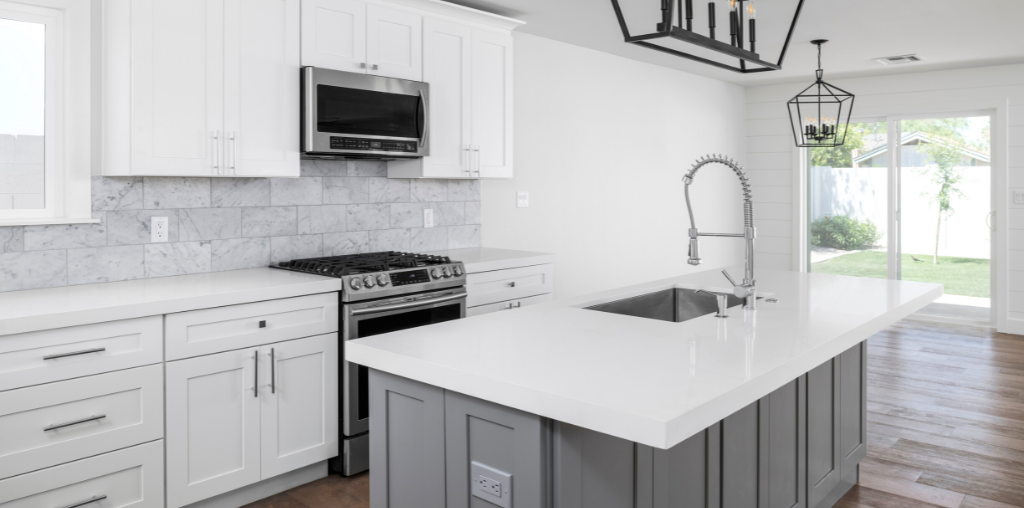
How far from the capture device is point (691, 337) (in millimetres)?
2021

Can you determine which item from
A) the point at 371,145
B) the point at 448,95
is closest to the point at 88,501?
the point at 371,145

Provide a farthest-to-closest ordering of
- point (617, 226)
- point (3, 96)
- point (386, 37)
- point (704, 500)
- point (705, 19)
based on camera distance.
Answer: point (617, 226)
point (705, 19)
point (386, 37)
point (3, 96)
point (704, 500)

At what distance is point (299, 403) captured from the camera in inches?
116

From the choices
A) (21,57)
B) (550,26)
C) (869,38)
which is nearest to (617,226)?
(550,26)

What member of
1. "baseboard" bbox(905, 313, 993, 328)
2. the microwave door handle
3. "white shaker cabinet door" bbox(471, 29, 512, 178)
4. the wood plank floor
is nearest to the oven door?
the wood plank floor

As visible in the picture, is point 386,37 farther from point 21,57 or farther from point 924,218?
point 924,218

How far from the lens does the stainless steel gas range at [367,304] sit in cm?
304

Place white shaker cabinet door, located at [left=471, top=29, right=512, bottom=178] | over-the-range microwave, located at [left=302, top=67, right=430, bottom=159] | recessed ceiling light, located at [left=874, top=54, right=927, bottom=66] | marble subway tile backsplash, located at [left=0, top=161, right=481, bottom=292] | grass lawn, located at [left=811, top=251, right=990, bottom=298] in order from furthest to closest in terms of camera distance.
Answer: grass lawn, located at [left=811, top=251, right=990, bottom=298], recessed ceiling light, located at [left=874, top=54, right=927, bottom=66], white shaker cabinet door, located at [left=471, top=29, right=512, bottom=178], over-the-range microwave, located at [left=302, top=67, right=430, bottom=159], marble subway tile backsplash, located at [left=0, top=161, right=481, bottom=292]

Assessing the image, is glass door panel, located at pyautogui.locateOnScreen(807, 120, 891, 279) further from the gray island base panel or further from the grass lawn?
the gray island base panel

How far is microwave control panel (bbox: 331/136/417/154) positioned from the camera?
3.29m

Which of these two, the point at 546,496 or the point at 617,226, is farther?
the point at 617,226

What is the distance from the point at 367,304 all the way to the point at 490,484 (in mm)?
1562

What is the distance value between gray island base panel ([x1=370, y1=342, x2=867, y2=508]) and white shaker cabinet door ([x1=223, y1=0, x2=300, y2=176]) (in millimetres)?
1532

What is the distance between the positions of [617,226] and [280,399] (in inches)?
137
